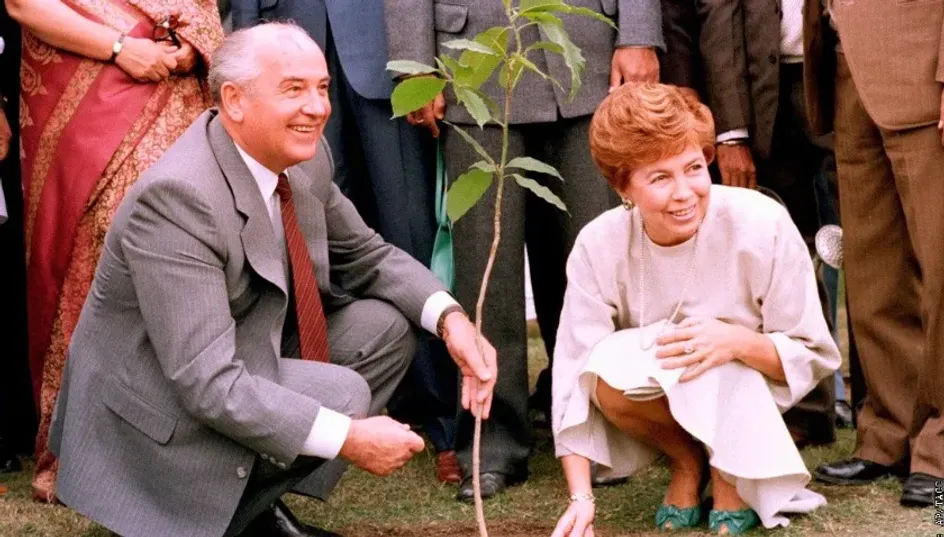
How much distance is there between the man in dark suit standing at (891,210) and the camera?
3936 mm

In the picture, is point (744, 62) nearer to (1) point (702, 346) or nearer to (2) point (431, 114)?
(2) point (431, 114)

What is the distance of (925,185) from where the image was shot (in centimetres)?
395

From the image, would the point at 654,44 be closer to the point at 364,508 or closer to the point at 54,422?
the point at 364,508

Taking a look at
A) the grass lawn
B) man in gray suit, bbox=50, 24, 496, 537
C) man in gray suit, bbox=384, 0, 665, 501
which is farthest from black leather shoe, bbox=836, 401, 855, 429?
man in gray suit, bbox=50, 24, 496, 537

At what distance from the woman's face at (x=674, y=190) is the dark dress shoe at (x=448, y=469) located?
1.07 metres

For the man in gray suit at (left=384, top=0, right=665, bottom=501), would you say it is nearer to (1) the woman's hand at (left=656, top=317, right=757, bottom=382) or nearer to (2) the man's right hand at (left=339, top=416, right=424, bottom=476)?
(1) the woman's hand at (left=656, top=317, right=757, bottom=382)

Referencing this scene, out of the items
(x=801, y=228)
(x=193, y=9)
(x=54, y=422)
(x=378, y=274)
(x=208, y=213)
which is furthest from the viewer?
(x=801, y=228)

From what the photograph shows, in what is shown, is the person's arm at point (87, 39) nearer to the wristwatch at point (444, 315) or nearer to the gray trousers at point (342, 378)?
the gray trousers at point (342, 378)

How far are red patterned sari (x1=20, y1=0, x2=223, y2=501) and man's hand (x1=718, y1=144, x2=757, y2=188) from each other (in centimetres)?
149

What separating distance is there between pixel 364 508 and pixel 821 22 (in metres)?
1.76

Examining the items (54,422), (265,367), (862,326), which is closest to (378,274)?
(265,367)

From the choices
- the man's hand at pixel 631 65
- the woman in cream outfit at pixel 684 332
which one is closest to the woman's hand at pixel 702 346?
the woman in cream outfit at pixel 684 332

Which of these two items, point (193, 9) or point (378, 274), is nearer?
point (378, 274)

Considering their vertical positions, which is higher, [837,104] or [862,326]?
[837,104]
